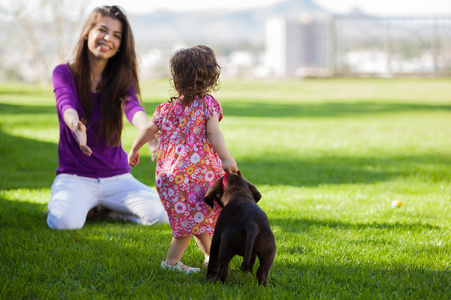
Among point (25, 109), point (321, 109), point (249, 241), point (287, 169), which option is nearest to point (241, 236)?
point (249, 241)

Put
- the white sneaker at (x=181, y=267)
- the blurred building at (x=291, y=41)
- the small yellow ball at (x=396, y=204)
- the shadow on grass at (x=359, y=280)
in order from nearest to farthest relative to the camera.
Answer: the shadow on grass at (x=359, y=280) → the white sneaker at (x=181, y=267) → the small yellow ball at (x=396, y=204) → the blurred building at (x=291, y=41)

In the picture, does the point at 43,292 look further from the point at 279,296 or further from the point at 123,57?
the point at 123,57

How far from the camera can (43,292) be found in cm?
262

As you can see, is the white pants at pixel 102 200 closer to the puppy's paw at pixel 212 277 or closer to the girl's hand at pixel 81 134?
the girl's hand at pixel 81 134

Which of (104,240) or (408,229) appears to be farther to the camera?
(408,229)

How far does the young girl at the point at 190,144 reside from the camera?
289 cm

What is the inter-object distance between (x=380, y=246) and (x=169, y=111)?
5.95 ft

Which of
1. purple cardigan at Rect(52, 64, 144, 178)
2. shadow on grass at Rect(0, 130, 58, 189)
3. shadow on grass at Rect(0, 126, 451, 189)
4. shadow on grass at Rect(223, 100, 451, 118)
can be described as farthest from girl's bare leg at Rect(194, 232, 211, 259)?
shadow on grass at Rect(223, 100, 451, 118)

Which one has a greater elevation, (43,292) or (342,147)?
(43,292)

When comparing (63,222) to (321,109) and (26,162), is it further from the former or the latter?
(321,109)

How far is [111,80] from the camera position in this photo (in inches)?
177

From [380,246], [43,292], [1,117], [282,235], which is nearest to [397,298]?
[380,246]

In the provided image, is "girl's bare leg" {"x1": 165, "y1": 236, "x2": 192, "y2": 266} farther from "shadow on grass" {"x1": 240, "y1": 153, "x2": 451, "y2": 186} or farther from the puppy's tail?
"shadow on grass" {"x1": 240, "y1": 153, "x2": 451, "y2": 186}

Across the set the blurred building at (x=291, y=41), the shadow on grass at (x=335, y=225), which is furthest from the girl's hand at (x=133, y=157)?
the blurred building at (x=291, y=41)
